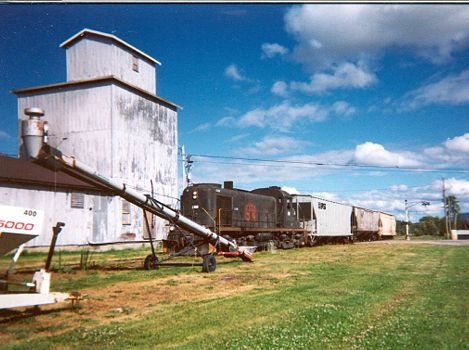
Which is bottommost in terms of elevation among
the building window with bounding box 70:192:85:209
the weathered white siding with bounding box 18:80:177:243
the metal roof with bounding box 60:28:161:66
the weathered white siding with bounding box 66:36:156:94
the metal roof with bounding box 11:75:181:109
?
the building window with bounding box 70:192:85:209

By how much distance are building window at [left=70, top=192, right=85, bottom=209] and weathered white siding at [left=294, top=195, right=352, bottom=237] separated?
18.1 m

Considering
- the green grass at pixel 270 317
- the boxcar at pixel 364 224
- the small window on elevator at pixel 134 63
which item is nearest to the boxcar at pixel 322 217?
the boxcar at pixel 364 224

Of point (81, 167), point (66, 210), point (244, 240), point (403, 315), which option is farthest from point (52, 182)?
point (403, 315)

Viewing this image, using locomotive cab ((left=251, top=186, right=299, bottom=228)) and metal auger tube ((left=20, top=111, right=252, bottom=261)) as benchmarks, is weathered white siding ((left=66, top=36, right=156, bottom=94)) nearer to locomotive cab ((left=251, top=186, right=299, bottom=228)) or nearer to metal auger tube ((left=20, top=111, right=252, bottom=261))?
locomotive cab ((left=251, top=186, right=299, bottom=228))

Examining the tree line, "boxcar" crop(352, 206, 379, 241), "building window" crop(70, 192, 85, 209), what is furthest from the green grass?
the tree line

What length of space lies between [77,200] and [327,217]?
938 inches

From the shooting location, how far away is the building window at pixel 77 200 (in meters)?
27.3

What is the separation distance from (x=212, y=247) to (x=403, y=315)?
10271 millimetres

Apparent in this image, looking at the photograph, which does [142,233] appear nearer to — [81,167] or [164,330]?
[81,167]

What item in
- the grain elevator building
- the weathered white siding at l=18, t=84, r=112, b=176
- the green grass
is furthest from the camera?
the weathered white siding at l=18, t=84, r=112, b=176

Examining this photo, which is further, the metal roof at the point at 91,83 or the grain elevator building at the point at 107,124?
the metal roof at the point at 91,83

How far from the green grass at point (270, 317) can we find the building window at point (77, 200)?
14782mm

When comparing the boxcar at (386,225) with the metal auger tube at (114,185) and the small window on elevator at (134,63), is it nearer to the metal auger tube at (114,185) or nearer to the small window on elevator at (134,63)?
the small window on elevator at (134,63)

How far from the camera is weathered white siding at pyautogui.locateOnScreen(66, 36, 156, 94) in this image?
31.9m
